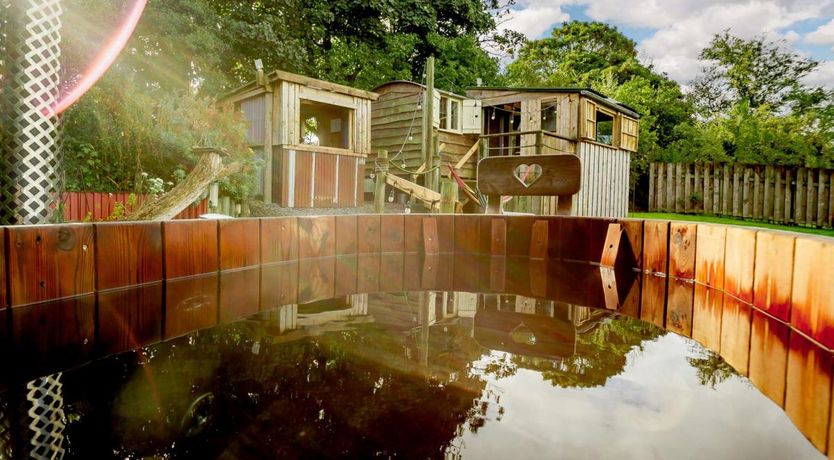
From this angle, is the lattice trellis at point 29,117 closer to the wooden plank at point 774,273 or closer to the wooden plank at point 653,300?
the wooden plank at point 653,300

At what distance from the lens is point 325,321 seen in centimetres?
210

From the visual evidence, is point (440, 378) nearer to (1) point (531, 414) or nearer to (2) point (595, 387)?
(1) point (531, 414)

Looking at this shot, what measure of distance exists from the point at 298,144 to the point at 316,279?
5708 millimetres

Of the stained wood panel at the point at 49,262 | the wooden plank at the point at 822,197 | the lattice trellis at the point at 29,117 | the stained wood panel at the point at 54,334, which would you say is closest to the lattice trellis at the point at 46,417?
the stained wood panel at the point at 54,334

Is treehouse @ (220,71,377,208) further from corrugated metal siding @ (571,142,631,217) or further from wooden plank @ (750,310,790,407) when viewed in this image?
wooden plank @ (750,310,790,407)

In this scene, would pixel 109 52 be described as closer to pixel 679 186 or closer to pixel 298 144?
pixel 298 144

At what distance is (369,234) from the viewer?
412 centimetres

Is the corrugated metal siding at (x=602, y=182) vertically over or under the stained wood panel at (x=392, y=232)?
over

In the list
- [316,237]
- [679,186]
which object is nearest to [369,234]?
[316,237]

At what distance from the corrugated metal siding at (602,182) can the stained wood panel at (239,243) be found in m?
8.14

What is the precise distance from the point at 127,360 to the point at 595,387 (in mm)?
1509

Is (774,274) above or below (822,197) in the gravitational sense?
below

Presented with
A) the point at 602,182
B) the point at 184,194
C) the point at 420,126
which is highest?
the point at 420,126

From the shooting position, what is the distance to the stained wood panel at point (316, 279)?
257cm
